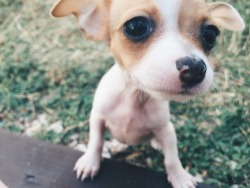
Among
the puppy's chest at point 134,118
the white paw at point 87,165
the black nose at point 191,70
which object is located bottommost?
the white paw at point 87,165

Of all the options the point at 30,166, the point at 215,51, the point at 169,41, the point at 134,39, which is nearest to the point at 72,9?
the point at 134,39

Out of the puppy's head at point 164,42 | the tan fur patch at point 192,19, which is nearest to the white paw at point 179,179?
the puppy's head at point 164,42

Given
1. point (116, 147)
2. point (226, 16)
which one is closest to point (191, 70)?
point (226, 16)

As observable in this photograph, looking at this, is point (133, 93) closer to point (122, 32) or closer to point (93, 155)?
point (122, 32)

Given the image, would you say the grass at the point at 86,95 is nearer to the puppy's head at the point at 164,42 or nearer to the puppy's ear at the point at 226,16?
the puppy's ear at the point at 226,16

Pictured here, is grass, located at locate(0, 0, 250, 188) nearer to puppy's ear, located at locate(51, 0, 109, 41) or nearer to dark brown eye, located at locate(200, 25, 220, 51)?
dark brown eye, located at locate(200, 25, 220, 51)

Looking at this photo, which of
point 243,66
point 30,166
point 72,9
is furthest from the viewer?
point 243,66

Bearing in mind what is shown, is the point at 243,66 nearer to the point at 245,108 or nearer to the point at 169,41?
the point at 245,108
